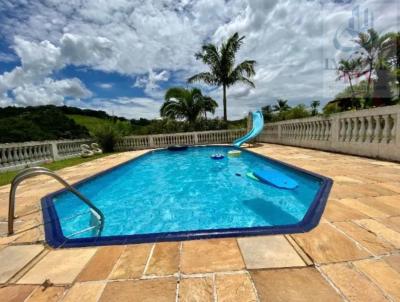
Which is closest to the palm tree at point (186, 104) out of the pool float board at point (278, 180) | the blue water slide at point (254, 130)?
the blue water slide at point (254, 130)

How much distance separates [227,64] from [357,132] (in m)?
13.3

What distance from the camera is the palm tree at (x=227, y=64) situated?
58.1 feet

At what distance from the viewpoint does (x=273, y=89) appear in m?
23.5

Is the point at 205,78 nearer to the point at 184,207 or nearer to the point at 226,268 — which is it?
the point at 184,207

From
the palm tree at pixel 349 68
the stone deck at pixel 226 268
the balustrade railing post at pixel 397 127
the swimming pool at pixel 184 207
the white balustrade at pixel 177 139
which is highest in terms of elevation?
the palm tree at pixel 349 68

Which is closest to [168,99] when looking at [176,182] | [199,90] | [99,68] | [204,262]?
[199,90]

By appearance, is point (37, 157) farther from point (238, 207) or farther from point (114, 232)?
point (238, 207)

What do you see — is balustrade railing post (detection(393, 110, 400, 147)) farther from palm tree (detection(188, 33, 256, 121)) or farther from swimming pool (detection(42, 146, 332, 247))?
palm tree (detection(188, 33, 256, 121))

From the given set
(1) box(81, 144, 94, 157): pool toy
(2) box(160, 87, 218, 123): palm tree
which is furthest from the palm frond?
(1) box(81, 144, 94, 157): pool toy

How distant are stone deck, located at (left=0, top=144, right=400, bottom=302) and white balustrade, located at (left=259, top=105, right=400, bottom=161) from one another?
419cm

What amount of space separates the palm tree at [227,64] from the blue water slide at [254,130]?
4.12 metres

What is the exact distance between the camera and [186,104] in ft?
59.9

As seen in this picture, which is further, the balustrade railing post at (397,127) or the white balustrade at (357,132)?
the white balustrade at (357,132)

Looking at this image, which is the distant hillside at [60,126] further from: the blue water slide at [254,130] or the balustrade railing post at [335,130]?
the balustrade railing post at [335,130]
